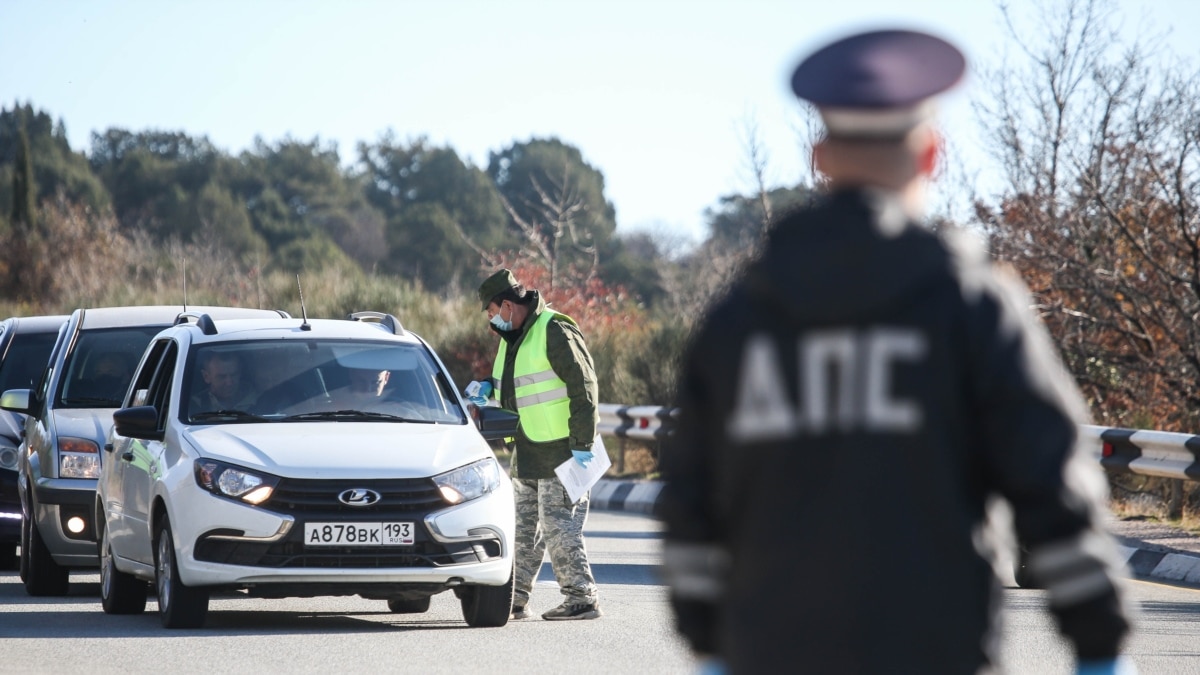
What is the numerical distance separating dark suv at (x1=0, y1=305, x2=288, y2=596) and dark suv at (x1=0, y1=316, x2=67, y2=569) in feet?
1.30

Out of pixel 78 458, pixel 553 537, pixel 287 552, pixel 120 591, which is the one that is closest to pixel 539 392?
pixel 553 537

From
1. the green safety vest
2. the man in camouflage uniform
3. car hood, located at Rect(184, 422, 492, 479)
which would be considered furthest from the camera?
the green safety vest

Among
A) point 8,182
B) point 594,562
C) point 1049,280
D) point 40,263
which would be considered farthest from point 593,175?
point 594,562

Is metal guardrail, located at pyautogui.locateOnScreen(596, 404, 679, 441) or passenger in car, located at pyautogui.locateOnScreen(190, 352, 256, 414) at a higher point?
passenger in car, located at pyautogui.locateOnScreen(190, 352, 256, 414)

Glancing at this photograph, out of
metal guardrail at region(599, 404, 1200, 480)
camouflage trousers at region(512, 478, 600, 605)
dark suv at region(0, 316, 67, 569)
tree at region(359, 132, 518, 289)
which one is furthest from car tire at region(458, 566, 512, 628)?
tree at region(359, 132, 518, 289)

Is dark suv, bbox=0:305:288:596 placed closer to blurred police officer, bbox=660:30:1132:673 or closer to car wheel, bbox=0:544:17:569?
car wheel, bbox=0:544:17:569

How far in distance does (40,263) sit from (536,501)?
48281 millimetres

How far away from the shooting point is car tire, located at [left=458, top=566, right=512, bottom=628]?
9.94 m

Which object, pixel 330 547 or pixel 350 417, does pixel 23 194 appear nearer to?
pixel 350 417

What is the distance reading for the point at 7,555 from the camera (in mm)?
14109

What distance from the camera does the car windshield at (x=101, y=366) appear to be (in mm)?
Result: 12508

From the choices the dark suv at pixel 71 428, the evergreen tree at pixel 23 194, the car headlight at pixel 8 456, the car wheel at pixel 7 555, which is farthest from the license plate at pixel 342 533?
the evergreen tree at pixel 23 194

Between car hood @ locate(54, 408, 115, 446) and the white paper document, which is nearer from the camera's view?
the white paper document

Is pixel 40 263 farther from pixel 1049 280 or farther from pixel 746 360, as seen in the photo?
pixel 746 360
